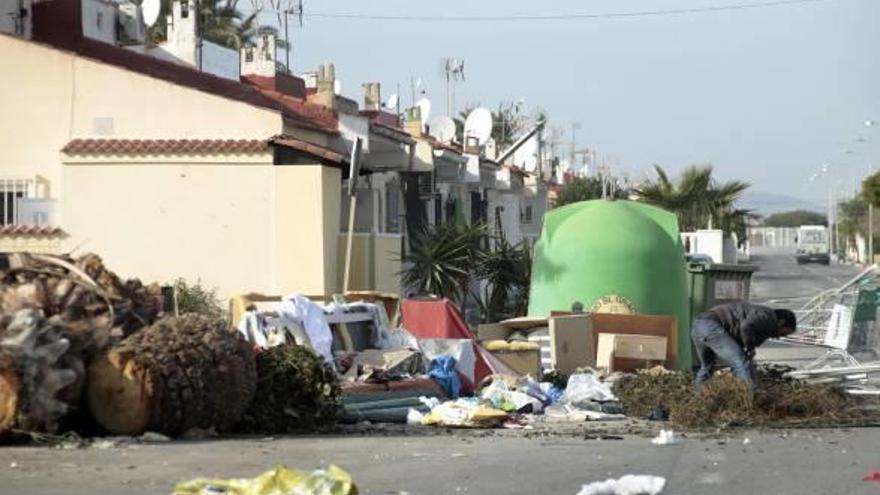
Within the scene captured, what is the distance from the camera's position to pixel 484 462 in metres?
11.5

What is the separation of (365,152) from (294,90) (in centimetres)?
1041

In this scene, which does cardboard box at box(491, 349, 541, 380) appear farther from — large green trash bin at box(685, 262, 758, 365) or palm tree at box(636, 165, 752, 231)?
palm tree at box(636, 165, 752, 231)

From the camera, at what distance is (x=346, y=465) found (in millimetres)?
11242

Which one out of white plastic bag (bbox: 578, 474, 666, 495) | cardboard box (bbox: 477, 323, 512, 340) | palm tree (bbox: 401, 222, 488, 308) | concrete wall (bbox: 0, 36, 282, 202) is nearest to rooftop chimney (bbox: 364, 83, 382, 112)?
palm tree (bbox: 401, 222, 488, 308)

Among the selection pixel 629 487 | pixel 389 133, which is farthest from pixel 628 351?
pixel 629 487

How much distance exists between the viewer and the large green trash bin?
84.9 feet

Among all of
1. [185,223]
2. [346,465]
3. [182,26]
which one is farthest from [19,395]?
[182,26]

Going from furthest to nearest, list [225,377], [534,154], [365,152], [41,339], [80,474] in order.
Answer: [534,154]
[365,152]
[225,377]
[41,339]
[80,474]

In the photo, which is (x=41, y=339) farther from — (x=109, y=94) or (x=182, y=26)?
(x=182, y=26)

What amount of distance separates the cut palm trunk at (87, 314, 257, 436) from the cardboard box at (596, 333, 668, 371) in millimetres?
7713

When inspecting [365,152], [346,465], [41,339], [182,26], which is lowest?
[346,465]

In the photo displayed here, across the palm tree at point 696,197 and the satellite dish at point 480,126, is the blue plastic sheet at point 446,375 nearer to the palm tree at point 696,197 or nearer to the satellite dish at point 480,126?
the satellite dish at point 480,126

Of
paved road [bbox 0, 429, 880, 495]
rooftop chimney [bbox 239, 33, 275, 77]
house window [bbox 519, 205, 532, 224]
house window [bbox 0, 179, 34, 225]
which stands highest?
rooftop chimney [bbox 239, 33, 275, 77]

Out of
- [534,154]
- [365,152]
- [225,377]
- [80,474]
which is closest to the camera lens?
[80,474]
